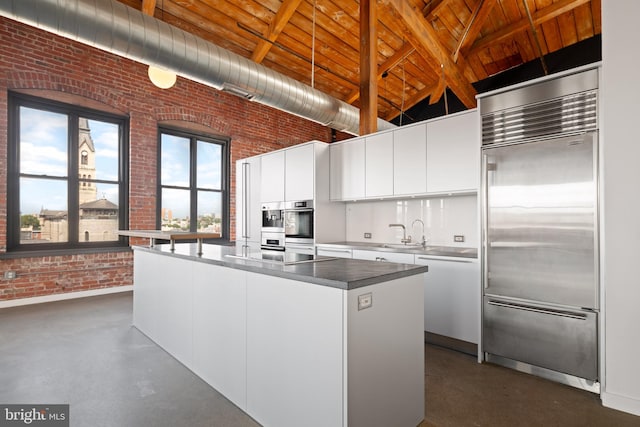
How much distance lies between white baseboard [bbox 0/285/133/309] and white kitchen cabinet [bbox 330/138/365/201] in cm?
385

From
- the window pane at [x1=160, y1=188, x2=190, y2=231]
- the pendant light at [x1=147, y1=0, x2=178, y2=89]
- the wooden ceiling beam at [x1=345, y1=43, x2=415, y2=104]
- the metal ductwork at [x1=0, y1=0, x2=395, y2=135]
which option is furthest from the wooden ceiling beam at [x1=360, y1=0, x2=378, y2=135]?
the window pane at [x1=160, y1=188, x2=190, y2=231]

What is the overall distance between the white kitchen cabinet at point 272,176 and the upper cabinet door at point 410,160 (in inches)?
78.5

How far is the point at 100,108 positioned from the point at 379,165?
4498 millimetres

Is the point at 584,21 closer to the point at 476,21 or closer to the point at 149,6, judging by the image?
the point at 476,21

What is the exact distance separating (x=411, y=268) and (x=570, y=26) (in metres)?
6.01

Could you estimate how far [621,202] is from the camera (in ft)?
7.13

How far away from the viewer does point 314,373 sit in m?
1.63

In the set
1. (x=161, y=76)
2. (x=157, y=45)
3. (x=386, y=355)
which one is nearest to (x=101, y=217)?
(x=161, y=76)

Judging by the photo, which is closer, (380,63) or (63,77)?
(63,77)

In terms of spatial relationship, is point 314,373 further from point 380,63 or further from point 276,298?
point 380,63

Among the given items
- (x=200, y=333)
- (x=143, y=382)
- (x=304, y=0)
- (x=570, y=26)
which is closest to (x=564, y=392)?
(x=200, y=333)

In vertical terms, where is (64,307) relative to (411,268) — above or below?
below

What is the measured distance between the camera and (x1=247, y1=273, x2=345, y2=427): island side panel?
1556 mm

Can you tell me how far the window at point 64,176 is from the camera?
4.53 meters
